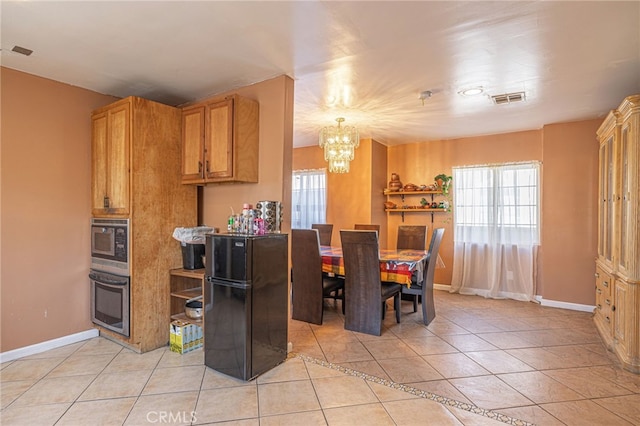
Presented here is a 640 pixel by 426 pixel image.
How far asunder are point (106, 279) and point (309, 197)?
11.7ft

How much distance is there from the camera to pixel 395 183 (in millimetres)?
5539

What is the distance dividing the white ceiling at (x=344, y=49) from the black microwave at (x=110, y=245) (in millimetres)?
1329

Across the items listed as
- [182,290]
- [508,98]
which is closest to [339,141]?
[508,98]

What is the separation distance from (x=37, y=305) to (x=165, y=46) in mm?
2485

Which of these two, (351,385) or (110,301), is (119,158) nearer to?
(110,301)

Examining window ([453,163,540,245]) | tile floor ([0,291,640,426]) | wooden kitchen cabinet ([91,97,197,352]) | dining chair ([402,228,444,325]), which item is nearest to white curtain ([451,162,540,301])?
window ([453,163,540,245])

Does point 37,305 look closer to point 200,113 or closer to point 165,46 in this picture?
point 200,113

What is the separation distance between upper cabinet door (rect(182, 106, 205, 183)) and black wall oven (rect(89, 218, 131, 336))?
683 mm

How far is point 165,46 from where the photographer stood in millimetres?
2367

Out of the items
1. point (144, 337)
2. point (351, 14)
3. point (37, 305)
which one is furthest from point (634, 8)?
point (37, 305)

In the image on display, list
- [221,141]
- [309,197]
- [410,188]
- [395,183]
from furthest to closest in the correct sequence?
[309,197] < [395,183] < [410,188] < [221,141]

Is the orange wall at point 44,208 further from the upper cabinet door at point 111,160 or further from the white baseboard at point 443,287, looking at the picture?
the white baseboard at point 443,287

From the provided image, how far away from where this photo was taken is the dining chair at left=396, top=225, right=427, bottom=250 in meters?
4.58

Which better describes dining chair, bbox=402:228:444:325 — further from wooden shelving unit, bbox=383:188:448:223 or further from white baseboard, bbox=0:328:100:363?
white baseboard, bbox=0:328:100:363
